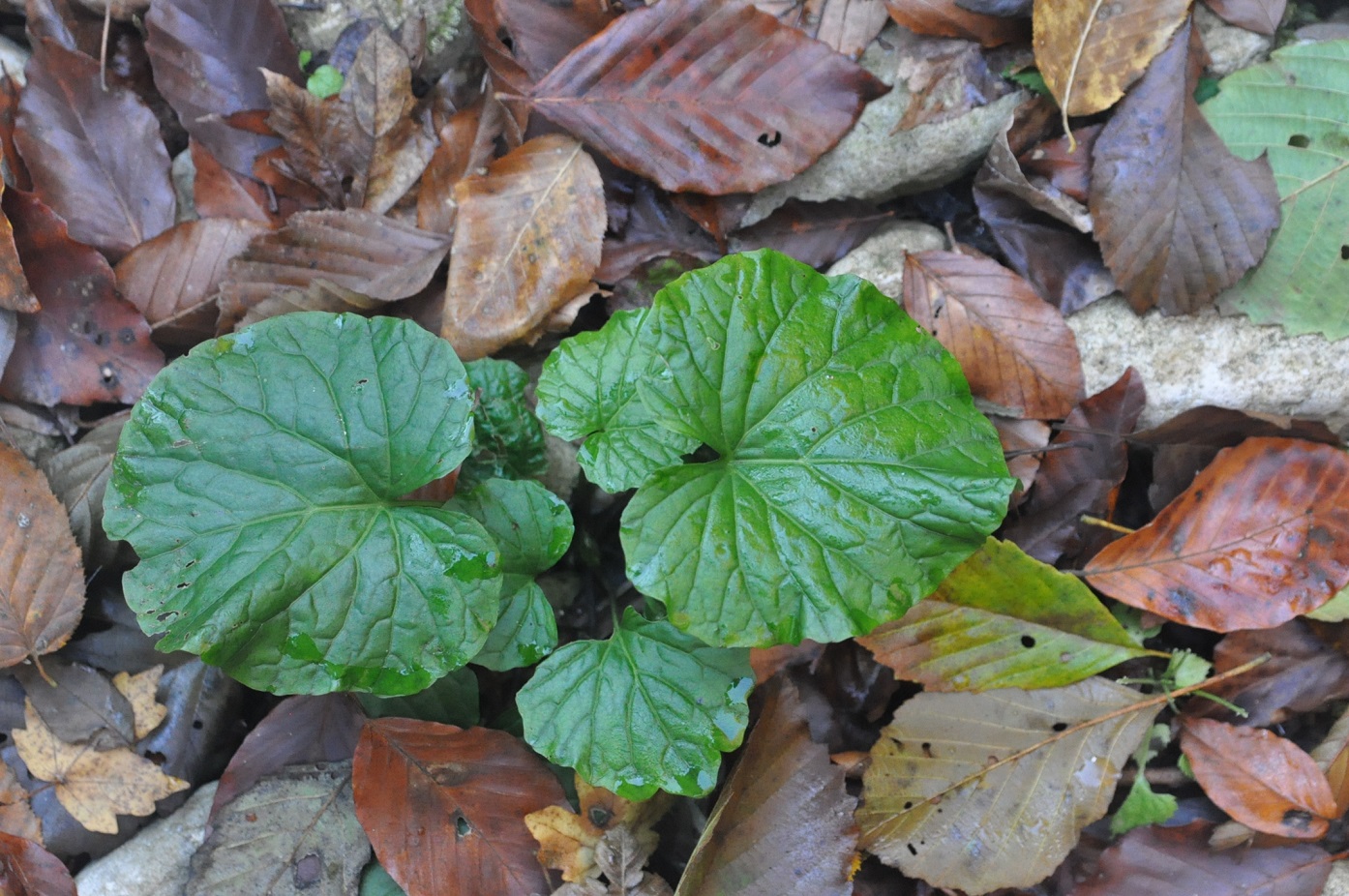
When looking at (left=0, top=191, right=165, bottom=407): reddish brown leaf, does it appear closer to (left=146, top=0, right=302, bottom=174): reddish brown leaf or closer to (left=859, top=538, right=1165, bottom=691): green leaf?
(left=146, top=0, right=302, bottom=174): reddish brown leaf

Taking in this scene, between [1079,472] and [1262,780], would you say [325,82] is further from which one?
[1262,780]

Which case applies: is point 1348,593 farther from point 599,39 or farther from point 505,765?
point 599,39

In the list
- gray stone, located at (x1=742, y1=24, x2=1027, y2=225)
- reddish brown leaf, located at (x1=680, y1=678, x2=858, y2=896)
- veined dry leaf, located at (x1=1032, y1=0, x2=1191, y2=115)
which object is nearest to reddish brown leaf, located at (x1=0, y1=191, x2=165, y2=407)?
gray stone, located at (x1=742, y1=24, x2=1027, y2=225)

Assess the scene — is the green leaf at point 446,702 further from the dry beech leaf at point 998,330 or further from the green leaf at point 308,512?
the dry beech leaf at point 998,330

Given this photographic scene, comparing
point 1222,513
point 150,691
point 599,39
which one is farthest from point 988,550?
point 150,691

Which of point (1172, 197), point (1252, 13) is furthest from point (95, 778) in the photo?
point (1252, 13)

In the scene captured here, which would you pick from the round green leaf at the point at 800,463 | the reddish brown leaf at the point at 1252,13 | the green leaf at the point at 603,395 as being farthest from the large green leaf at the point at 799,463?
the reddish brown leaf at the point at 1252,13

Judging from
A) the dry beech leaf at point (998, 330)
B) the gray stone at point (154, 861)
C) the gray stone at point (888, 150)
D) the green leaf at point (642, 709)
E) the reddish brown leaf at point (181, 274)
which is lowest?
the gray stone at point (154, 861)
